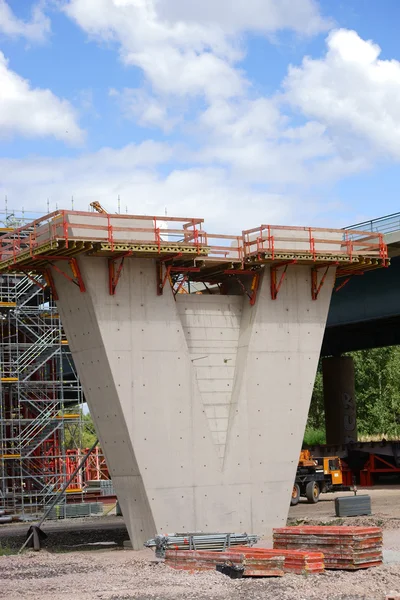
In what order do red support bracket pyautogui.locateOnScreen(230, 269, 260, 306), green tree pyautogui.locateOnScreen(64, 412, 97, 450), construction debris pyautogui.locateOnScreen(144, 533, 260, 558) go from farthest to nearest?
green tree pyautogui.locateOnScreen(64, 412, 97, 450) < red support bracket pyautogui.locateOnScreen(230, 269, 260, 306) < construction debris pyautogui.locateOnScreen(144, 533, 260, 558)

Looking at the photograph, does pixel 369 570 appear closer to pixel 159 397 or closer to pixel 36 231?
pixel 159 397

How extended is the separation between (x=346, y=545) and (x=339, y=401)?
3887cm

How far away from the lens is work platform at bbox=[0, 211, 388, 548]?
29438mm

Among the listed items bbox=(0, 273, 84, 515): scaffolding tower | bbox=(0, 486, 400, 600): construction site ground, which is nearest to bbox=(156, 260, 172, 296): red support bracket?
bbox=(0, 486, 400, 600): construction site ground

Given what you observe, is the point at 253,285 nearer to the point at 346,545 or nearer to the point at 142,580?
the point at 346,545

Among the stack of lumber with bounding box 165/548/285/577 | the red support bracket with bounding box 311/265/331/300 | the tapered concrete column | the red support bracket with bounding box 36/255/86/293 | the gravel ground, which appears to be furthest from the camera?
the tapered concrete column

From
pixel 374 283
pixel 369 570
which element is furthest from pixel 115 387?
pixel 374 283

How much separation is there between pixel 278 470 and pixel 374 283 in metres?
14.2

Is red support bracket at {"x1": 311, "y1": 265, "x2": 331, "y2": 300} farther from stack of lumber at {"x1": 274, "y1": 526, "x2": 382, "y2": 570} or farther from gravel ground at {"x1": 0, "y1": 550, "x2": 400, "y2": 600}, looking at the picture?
gravel ground at {"x1": 0, "y1": 550, "x2": 400, "y2": 600}

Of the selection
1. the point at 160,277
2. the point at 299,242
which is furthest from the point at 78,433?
the point at 160,277

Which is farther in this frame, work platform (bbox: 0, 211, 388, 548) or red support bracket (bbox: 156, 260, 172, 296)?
red support bracket (bbox: 156, 260, 172, 296)

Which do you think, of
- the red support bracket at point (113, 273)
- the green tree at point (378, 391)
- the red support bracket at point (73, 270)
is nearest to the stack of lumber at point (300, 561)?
the red support bracket at point (113, 273)

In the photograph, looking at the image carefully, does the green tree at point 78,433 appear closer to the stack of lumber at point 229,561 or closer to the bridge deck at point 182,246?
the bridge deck at point 182,246

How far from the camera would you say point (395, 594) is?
787 inches
